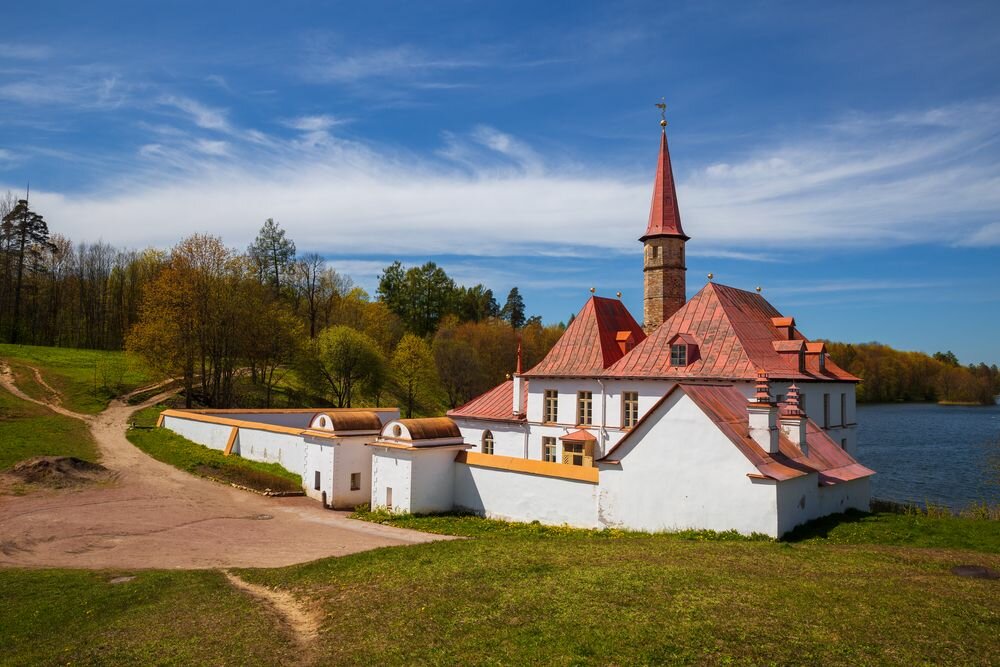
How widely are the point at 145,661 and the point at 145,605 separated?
309 centimetres

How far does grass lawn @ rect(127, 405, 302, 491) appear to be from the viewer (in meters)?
25.2

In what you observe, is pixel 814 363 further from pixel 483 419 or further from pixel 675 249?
pixel 483 419

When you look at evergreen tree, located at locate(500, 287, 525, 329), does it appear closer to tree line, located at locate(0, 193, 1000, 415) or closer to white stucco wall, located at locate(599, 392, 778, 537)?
tree line, located at locate(0, 193, 1000, 415)

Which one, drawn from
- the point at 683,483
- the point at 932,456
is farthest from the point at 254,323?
the point at 932,456

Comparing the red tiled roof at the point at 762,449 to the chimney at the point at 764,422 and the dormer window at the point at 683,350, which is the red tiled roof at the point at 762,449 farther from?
the dormer window at the point at 683,350

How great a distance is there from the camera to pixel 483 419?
101 ft

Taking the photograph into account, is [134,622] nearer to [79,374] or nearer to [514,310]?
[79,374]

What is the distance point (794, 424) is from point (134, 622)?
49.8ft

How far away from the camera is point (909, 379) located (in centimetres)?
10069

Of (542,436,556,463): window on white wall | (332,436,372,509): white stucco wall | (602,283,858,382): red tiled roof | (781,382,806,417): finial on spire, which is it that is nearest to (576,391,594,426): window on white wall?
(602,283,858,382): red tiled roof

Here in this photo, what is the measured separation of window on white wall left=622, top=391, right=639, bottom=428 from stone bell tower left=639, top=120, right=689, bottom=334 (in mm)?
5969

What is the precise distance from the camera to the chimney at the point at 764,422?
16047 mm

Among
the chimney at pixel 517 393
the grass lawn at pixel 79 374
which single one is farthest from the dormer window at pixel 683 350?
the grass lawn at pixel 79 374

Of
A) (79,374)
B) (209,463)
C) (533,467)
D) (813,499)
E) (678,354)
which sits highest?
(678,354)
